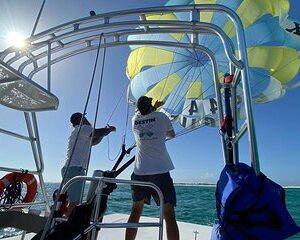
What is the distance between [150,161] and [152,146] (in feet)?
0.47

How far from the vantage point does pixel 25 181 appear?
3627 millimetres

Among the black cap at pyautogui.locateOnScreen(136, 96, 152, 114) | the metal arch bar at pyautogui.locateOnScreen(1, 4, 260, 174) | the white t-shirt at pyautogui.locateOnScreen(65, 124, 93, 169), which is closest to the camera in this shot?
the metal arch bar at pyautogui.locateOnScreen(1, 4, 260, 174)

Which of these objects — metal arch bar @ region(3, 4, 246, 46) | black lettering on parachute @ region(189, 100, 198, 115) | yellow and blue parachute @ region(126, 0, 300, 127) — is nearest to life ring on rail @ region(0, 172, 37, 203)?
metal arch bar @ region(3, 4, 246, 46)

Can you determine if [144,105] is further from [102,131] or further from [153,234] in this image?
[153,234]

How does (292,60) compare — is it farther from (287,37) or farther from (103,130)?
(103,130)

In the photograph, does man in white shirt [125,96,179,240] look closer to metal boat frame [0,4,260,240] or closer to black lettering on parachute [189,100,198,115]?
metal boat frame [0,4,260,240]

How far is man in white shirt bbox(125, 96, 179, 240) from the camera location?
9.62 ft

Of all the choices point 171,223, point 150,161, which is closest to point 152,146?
point 150,161

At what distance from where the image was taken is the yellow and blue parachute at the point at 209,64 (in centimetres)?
484

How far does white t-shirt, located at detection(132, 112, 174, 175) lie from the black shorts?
0.14ft

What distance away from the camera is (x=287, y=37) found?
5.13 m

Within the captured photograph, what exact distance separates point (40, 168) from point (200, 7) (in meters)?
2.27

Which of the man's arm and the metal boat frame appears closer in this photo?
the metal boat frame

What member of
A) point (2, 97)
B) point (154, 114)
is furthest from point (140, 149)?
point (2, 97)
